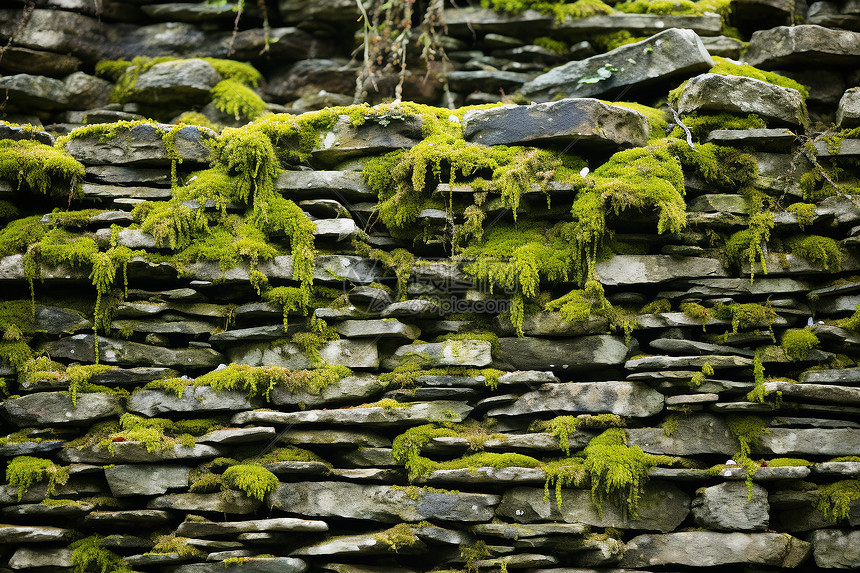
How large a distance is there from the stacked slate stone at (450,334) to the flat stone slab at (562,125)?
3 cm

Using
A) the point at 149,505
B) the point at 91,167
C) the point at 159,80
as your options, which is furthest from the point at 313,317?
the point at 159,80

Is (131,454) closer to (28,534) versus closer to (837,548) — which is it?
(28,534)

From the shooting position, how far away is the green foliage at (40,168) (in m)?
6.75


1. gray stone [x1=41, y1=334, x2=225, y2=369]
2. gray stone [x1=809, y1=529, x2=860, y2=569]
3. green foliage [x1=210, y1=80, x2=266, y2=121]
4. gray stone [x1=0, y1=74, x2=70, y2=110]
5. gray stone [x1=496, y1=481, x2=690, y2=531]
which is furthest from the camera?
green foliage [x1=210, y1=80, x2=266, y2=121]

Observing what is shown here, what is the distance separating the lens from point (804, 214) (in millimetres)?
6453

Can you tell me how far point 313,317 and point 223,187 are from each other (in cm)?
177

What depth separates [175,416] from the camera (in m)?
6.30

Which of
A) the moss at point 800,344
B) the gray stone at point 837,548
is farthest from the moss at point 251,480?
the moss at point 800,344

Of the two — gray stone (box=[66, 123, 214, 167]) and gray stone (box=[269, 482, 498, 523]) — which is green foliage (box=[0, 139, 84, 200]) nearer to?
gray stone (box=[66, 123, 214, 167])

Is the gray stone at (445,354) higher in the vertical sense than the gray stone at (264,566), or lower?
higher

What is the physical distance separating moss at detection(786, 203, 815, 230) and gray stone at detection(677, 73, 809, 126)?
107cm

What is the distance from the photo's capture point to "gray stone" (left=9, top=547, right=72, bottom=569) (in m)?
5.79

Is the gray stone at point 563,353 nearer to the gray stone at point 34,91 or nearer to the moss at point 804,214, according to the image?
the moss at point 804,214

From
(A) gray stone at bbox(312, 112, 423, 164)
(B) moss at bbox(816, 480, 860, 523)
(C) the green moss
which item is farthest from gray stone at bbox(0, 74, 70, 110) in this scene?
(B) moss at bbox(816, 480, 860, 523)
